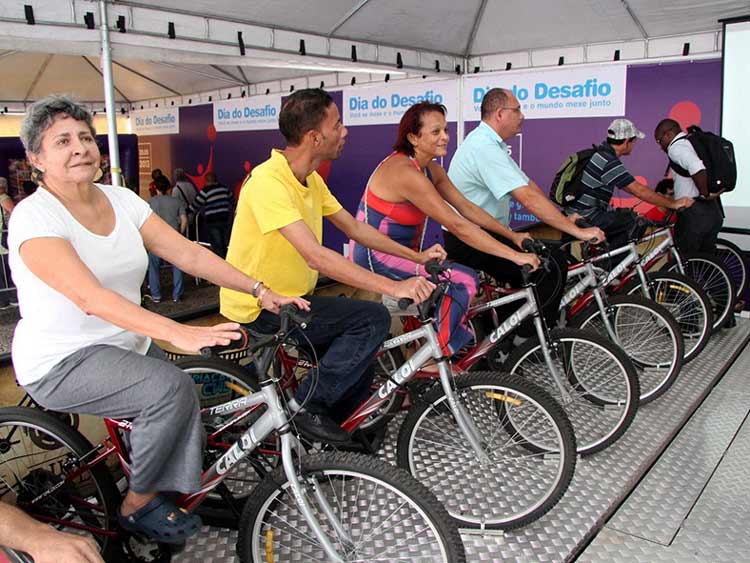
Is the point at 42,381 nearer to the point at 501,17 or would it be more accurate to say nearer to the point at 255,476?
the point at 255,476

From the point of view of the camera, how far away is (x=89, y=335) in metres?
1.84

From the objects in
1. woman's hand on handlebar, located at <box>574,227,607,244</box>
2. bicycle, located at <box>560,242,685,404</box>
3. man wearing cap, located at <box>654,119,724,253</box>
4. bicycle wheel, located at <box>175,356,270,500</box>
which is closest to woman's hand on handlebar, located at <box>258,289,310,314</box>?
bicycle wheel, located at <box>175,356,270,500</box>

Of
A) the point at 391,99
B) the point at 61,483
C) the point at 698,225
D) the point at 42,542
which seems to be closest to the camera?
the point at 42,542

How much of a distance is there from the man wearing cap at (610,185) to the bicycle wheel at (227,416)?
100 inches

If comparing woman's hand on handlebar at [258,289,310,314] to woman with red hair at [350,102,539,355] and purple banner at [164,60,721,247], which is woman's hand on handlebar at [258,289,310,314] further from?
purple banner at [164,60,721,247]

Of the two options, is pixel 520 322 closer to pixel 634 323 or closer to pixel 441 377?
pixel 441 377

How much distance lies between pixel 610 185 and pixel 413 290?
7.81 ft

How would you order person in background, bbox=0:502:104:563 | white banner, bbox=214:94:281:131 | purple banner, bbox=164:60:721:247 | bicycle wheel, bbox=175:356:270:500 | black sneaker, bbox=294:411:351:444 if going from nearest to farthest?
person in background, bbox=0:502:104:563 → bicycle wheel, bbox=175:356:270:500 → black sneaker, bbox=294:411:351:444 → purple banner, bbox=164:60:721:247 → white banner, bbox=214:94:281:131

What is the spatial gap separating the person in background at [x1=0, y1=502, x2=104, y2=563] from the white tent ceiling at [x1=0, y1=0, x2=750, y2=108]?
343cm

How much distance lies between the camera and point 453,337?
9.17ft

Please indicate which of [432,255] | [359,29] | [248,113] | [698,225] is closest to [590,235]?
[432,255]

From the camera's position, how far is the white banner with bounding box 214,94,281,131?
31.5ft

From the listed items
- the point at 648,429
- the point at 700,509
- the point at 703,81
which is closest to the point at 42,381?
the point at 700,509

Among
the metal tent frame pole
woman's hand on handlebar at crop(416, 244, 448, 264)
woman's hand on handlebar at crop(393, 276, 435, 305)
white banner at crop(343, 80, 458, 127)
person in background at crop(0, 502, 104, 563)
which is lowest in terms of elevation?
person in background at crop(0, 502, 104, 563)
